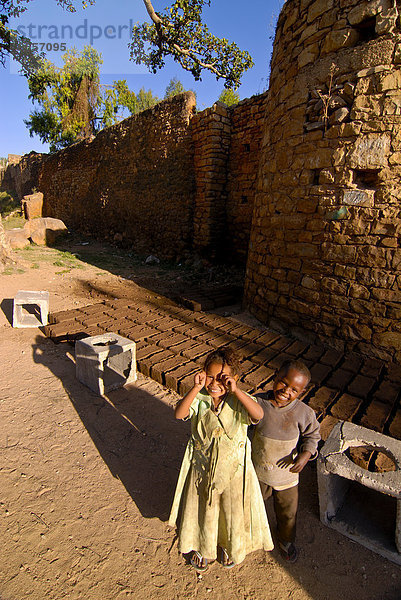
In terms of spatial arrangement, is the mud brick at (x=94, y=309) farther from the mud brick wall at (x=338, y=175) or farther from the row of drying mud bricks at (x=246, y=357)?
the mud brick wall at (x=338, y=175)

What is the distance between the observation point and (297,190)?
155 inches

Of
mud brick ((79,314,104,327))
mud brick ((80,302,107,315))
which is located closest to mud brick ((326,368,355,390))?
mud brick ((79,314,104,327))

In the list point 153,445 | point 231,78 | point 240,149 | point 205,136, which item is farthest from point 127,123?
point 153,445

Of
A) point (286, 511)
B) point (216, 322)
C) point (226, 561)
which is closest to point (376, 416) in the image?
point (286, 511)

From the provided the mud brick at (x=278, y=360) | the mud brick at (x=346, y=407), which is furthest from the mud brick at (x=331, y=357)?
the mud brick at (x=346, y=407)

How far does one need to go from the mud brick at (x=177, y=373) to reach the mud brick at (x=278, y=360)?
2.39 feet

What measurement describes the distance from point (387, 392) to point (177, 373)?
1818 mm

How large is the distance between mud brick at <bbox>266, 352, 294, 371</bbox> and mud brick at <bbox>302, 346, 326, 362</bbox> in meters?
0.18

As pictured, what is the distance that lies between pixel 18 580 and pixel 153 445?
43.5 inches

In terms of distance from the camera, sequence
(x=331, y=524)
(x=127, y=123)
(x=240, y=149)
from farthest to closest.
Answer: (x=127, y=123) < (x=240, y=149) < (x=331, y=524)

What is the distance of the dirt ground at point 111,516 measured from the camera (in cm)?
159

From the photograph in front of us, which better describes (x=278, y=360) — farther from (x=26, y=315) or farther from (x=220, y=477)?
(x=26, y=315)

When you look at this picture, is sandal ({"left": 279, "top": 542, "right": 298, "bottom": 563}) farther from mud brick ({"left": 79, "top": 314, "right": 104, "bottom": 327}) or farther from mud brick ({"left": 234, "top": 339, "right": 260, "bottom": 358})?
mud brick ({"left": 79, "top": 314, "right": 104, "bottom": 327})

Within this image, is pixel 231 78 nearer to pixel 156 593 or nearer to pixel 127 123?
pixel 127 123
